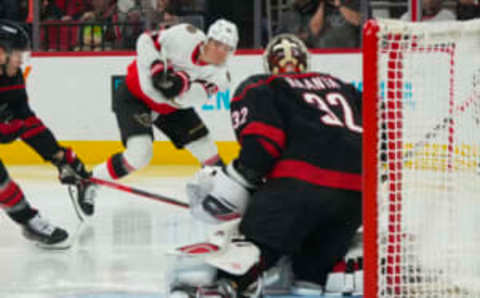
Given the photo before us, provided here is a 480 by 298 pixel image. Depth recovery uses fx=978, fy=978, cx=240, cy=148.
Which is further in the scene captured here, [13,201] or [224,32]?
[224,32]

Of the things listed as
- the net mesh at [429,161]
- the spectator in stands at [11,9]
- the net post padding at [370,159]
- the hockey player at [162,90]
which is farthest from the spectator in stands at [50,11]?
the net post padding at [370,159]

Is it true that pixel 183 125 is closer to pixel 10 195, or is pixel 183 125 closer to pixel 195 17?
pixel 10 195

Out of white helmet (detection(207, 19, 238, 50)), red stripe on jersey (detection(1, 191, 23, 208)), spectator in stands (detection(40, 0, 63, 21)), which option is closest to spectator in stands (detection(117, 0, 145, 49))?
spectator in stands (detection(40, 0, 63, 21))

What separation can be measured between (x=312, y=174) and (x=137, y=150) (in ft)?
6.87

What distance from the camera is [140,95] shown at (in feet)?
15.5

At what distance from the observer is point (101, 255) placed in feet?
12.3

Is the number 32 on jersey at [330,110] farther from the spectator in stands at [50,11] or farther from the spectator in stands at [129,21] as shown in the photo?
the spectator in stands at [50,11]

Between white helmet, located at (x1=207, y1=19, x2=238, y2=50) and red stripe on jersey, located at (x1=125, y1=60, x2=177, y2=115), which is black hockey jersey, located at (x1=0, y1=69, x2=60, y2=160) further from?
white helmet, located at (x1=207, y1=19, x2=238, y2=50)

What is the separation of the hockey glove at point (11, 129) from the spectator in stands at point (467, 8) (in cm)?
335

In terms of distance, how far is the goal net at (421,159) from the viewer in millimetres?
2352

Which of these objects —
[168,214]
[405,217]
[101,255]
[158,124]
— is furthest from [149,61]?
[405,217]

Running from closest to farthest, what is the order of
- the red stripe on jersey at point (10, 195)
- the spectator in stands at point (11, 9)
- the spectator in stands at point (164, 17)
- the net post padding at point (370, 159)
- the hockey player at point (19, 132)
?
the net post padding at point (370, 159), the hockey player at point (19, 132), the red stripe on jersey at point (10, 195), the spectator in stands at point (164, 17), the spectator in stands at point (11, 9)

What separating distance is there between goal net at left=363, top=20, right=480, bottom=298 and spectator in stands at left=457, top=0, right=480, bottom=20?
3990mm

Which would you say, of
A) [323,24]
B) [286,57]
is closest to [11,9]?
[323,24]
